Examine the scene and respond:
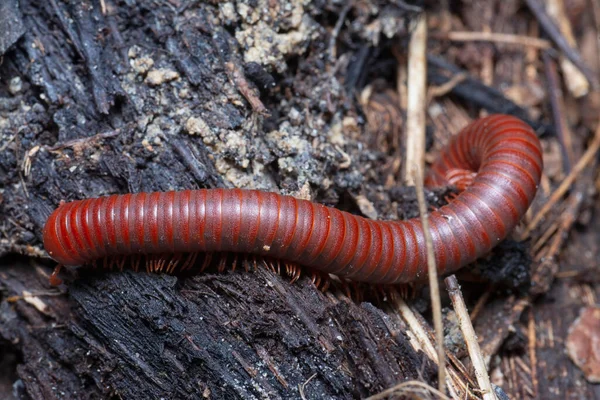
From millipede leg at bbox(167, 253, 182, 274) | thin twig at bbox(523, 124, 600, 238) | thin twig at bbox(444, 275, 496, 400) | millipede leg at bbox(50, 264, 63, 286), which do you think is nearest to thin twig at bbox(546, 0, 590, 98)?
thin twig at bbox(523, 124, 600, 238)

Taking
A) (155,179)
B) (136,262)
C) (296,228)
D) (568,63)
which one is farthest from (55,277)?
(568,63)

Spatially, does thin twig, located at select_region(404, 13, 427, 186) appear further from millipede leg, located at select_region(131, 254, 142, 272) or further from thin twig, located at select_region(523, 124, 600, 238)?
millipede leg, located at select_region(131, 254, 142, 272)

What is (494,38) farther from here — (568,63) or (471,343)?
(471,343)

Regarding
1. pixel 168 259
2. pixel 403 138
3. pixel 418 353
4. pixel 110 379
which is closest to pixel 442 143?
pixel 403 138

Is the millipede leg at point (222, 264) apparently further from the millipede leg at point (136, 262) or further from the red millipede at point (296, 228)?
the millipede leg at point (136, 262)

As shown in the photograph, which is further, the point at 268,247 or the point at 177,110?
the point at 177,110

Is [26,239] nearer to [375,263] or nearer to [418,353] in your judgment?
[375,263]
